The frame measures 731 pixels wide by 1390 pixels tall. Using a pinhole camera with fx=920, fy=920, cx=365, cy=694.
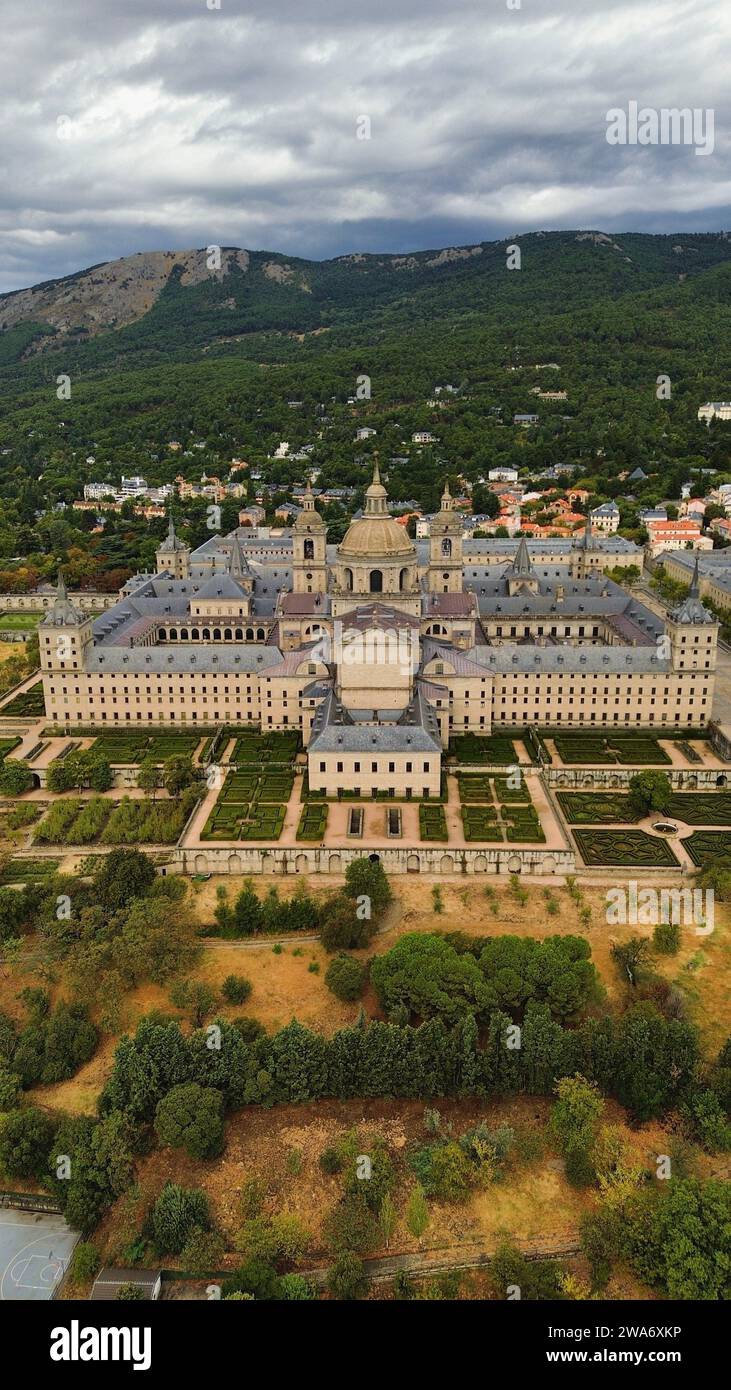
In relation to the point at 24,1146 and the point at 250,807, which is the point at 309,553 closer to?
the point at 250,807

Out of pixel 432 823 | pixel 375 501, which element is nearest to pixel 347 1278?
pixel 432 823

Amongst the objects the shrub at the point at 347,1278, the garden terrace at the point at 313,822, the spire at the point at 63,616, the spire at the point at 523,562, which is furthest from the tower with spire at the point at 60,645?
the shrub at the point at 347,1278

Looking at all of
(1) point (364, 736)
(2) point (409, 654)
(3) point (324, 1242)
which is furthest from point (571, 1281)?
(2) point (409, 654)

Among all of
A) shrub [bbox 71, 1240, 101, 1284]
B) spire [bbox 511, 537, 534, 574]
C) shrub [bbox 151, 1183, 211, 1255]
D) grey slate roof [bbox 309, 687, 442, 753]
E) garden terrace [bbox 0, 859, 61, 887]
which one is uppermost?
spire [bbox 511, 537, 534, 574]

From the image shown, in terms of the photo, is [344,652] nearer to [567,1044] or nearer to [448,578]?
[448,578]

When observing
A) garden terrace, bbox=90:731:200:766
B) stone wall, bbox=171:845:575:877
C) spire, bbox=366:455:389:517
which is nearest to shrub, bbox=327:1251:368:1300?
stone wall, bbox=171:845:575:877

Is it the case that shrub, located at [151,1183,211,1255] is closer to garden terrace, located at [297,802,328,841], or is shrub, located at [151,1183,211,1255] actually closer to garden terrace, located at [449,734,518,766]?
garden terrace, located at [297,802,328,841]

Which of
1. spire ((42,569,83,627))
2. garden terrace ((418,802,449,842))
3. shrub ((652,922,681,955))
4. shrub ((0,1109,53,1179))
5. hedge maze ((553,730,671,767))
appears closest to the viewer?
shrub ((0,1109,53,1179))
